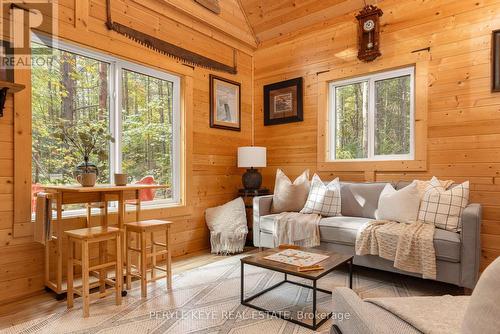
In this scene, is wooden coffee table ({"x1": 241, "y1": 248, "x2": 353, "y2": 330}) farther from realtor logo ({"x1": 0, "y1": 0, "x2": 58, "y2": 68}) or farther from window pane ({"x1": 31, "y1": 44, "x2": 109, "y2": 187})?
realtor logo ({"x1": 0, "y1": 0, "x2": 58, "y2": 68})

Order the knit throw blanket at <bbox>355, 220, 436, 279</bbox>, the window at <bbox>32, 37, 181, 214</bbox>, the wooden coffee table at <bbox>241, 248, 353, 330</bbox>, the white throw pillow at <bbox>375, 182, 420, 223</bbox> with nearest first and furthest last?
the wooden coffee table at <bbox>241, 248, 353, 330</bbox>
the knit throw blanket at <bbox>355, 220, 436, 279</bbox>
the window at <bbox>32, 37, 181, 214</bbox>
the white throw pillow at <bbox>375, 182, 420, 223</bbox>

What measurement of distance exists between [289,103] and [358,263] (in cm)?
235

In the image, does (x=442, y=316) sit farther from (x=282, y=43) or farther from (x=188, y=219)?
(x=282, y=43)

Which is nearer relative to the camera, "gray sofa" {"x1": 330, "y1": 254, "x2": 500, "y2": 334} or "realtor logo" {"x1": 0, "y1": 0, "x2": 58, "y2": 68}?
"gray sofa" {"x1": 330, "y1": 254, "x2": 500, "y2": 334}

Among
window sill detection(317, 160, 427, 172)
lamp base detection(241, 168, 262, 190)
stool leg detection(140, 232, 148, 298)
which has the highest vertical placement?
window sill detection(317, 160, 427, 172)

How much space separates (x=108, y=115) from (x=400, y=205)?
294cm

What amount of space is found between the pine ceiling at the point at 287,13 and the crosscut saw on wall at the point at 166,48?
0.71 meters

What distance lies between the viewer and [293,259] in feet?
7.15

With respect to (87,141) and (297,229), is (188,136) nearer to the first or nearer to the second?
(87,141)

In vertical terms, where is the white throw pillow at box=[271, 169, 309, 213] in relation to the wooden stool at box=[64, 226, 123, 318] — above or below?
above

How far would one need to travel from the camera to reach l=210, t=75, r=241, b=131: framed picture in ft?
13.3

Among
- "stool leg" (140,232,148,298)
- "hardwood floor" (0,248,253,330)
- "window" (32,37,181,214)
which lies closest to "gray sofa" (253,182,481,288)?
"window" (32,37,181,214)

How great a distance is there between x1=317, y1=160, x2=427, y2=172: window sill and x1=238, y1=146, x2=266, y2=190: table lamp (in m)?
0.76

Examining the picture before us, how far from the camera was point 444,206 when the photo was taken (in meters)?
2.63
